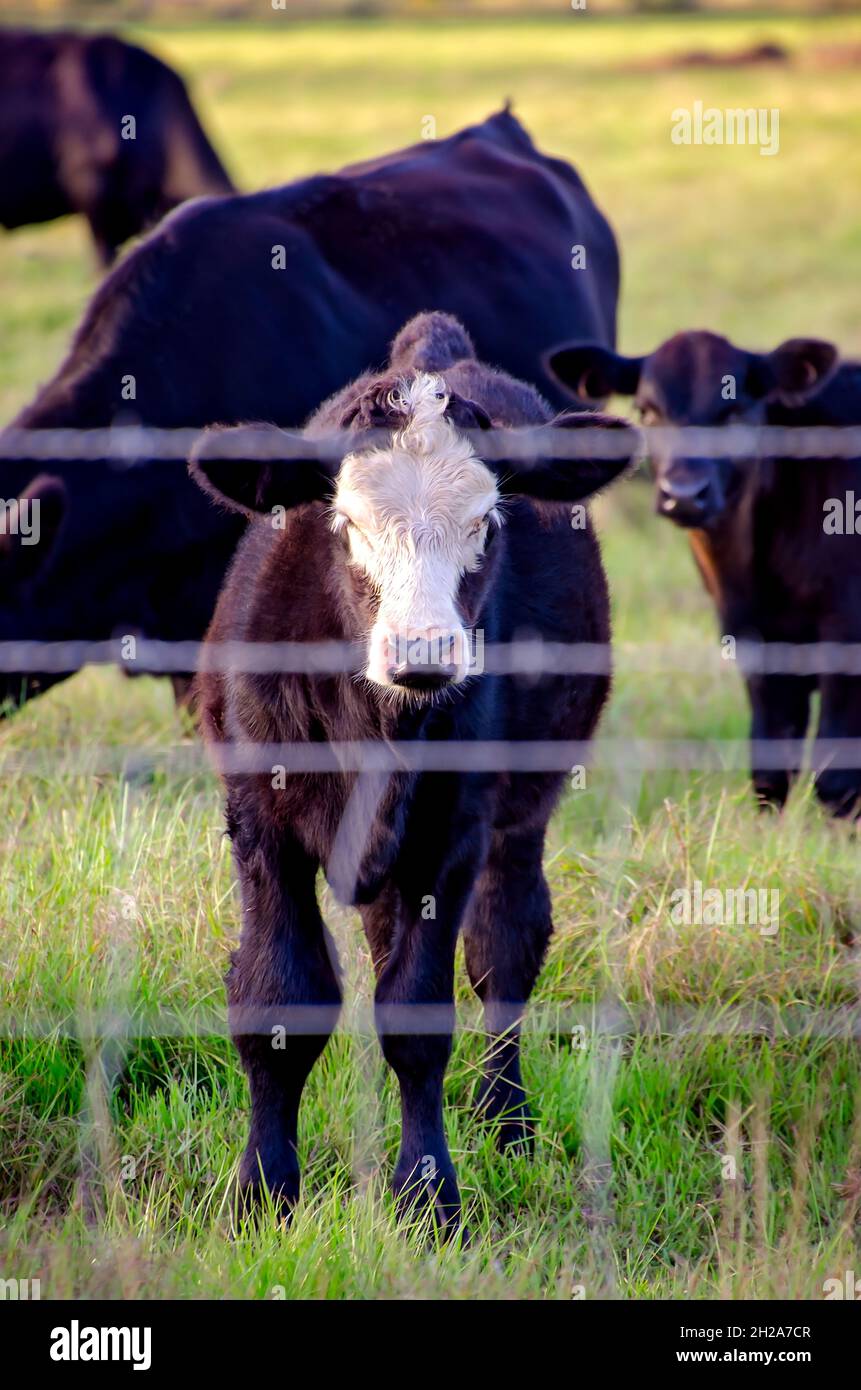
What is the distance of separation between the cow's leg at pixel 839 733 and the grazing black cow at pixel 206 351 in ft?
5.42

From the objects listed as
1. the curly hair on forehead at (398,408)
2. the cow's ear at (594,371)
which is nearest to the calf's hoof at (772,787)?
the cow's ear at (594,371)

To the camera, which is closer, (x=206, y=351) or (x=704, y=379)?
(x=206, y=351)

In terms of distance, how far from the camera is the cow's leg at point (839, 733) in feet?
19.3

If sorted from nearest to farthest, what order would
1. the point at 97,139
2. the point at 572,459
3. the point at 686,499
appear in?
the point at 572,459, the point at 686,499, the point at 97,139

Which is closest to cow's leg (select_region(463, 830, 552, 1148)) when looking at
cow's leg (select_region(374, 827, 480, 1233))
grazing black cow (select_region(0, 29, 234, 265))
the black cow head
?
cow's leg (select_region(374, 827, 480, 1233))

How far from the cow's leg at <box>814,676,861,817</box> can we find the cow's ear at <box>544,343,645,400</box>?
127 cm

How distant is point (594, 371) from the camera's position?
619cm

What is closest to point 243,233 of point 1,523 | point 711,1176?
point 1,523

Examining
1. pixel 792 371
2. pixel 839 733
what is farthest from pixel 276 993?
pixel 792 371

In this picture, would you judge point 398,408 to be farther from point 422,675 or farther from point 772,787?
point 772,787

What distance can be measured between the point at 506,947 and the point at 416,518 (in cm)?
117

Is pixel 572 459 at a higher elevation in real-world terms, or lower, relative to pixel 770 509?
lower

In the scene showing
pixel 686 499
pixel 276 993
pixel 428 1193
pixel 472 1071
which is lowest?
pixel 428 1193

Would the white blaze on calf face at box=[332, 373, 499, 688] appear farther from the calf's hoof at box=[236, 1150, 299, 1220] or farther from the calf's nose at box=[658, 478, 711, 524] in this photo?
the calf's nose at box=[658, 478, 711, 524]
